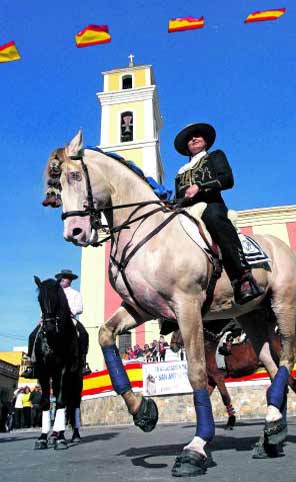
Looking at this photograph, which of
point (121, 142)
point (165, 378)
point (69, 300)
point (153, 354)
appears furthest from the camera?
point (121, 142)

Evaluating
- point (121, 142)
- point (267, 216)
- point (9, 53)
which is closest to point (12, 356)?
point (121, 142)

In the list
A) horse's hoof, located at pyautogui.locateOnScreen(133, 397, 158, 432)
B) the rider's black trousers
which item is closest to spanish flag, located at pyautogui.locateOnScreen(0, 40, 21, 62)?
the rider's black trousers

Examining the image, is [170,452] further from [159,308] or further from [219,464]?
[159,308]

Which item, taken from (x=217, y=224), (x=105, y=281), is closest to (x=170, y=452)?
(x=217, y=224)

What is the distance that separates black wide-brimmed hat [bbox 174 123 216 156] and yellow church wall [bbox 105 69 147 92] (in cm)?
3907

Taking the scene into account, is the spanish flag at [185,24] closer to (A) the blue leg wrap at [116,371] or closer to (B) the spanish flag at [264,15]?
(B) the spanish flag at [264,15]

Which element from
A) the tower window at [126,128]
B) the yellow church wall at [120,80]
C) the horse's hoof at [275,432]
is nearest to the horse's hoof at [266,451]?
the horse's hoof at [275,432]

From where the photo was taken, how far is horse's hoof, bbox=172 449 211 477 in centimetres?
291

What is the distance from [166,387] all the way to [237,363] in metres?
5.20

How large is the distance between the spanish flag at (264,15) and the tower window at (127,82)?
34.8 metres

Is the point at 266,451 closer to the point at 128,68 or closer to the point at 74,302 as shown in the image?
the point at 74,302

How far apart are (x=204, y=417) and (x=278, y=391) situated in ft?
2.91

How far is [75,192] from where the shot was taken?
12.8ft

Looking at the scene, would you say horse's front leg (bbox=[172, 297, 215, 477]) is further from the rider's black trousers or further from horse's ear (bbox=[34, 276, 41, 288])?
horse's ear (bbox=[34, 276, 41, 288])
